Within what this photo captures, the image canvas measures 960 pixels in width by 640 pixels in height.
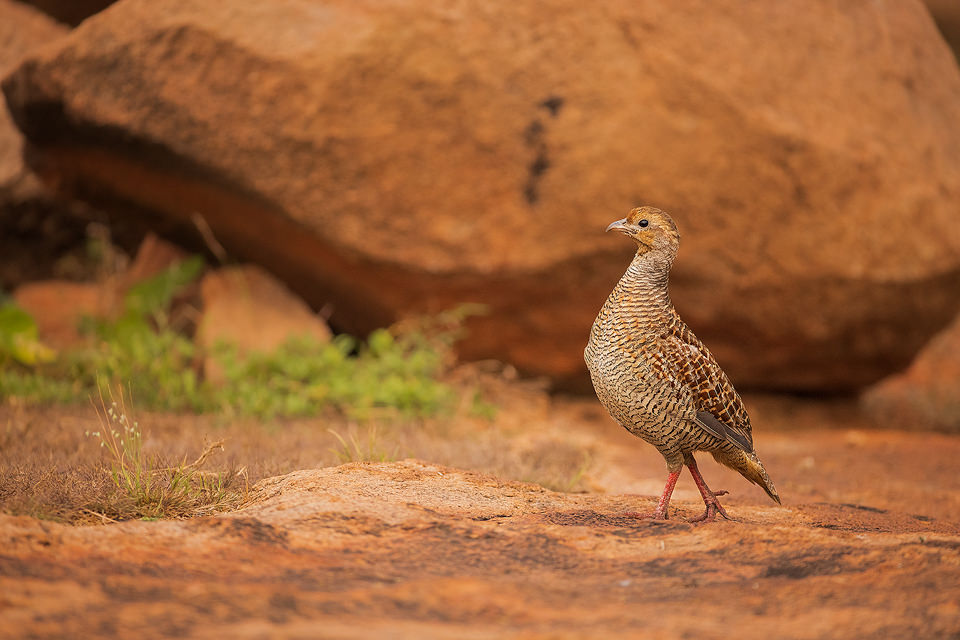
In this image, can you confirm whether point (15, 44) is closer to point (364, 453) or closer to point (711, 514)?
point (364, 453)

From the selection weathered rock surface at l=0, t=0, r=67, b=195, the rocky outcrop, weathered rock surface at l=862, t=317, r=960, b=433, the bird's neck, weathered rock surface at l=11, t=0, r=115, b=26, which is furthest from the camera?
the rocky outcrop

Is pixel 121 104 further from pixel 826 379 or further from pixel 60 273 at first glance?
pixel 826 379

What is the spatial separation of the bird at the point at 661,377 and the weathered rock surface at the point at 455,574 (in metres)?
0.35

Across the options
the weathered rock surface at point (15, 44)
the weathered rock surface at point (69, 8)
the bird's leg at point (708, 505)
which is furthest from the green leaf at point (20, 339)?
the bird's leg at point (708, 505)

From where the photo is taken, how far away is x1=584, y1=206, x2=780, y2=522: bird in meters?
3.48

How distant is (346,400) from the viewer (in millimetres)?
6391

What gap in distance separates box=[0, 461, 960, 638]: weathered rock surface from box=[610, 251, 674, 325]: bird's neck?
2.72ft

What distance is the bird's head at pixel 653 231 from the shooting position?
148 inches

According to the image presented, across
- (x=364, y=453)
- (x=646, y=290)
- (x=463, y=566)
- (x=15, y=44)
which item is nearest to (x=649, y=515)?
(x=646, y=290)

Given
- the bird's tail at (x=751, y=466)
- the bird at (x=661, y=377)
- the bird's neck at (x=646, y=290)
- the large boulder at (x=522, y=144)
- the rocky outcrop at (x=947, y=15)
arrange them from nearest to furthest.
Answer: the bird at (x=661, y=377) → the bird's neck at (x=646, y=290) → the bird's tail at (x=751, y=466) → the large boulder at (x=522, y=144) → the rocky outcrop at (x=947, y=15)

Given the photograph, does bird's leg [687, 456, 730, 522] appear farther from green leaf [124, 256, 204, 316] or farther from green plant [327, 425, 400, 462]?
green leaf [124, 256, 204, 316]

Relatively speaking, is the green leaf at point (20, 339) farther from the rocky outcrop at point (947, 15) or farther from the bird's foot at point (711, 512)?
the rocky outcrop at point (947, 15)

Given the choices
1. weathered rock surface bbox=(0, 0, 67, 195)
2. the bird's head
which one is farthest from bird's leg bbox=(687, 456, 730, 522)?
weathered rock surface bbox=(0, 0, 67, 195)

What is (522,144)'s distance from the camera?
22.4 ft
